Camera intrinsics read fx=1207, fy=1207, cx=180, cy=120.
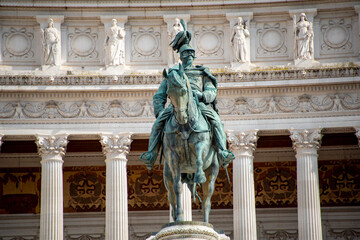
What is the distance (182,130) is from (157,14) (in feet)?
81.9

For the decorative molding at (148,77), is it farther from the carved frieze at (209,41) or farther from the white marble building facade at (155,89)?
the carved frieze at (209,41)

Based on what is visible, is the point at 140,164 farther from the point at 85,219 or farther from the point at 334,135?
the point at 334,135

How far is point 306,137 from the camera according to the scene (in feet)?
156

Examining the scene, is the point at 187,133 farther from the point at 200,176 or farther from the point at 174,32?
the point at 174,32

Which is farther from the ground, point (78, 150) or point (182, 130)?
point (78, 150)

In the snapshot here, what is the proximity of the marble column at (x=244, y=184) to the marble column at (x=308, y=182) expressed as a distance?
1755 millimetres

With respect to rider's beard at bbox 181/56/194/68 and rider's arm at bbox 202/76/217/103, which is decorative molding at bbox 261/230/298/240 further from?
rider's beard at bbox 181/56/194/68

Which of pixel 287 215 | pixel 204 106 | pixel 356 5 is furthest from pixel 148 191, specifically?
pixel 204 106

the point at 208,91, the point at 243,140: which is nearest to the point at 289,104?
the point at 243,140

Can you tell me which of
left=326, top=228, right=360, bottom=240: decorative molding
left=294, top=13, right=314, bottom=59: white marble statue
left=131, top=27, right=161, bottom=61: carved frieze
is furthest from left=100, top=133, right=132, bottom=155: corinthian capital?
left=326, top=228, right=360, bottom=240: decorative molding

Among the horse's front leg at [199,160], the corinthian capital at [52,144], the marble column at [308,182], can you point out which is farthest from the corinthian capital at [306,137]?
the horse's front leg at [199,160]

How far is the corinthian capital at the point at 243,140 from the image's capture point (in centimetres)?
4763

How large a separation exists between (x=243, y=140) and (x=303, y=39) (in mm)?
4997

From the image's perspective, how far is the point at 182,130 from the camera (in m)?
25.7
